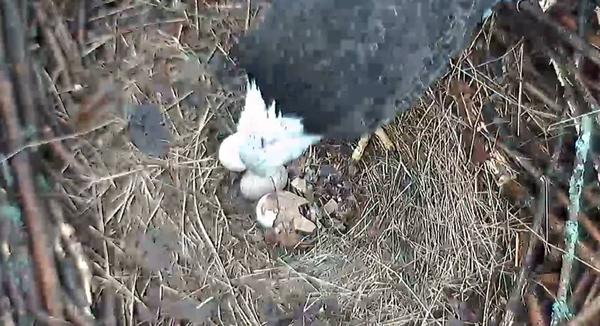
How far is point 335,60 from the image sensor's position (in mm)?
1220

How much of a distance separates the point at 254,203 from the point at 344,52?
440mm

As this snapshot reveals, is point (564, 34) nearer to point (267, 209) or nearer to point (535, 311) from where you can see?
point (535, 311)

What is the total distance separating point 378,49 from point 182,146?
1.55ft

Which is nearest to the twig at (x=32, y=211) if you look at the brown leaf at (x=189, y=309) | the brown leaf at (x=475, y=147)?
the brown leaf at (x=189, y=309)

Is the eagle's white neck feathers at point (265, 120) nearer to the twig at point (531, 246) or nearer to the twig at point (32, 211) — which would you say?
the twig at point (32, 211)

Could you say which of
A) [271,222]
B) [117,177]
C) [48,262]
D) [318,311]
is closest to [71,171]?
[117,177]

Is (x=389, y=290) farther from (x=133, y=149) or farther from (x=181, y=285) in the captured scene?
(x=133, y=149)

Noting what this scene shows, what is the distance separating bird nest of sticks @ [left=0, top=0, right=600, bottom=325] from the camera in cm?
135

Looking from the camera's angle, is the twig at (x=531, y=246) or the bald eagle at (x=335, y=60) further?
the twig at (x=531, y=246)

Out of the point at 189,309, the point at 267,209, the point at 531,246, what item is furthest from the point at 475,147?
the point at 189,309

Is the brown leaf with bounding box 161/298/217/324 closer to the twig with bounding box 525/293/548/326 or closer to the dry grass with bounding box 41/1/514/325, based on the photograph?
the dry grass with bounding box 41/1/514/325

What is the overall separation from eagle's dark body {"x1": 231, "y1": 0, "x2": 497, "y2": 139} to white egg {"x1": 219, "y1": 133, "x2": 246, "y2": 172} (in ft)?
0.49

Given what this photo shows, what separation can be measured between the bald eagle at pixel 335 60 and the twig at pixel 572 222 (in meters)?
0.36

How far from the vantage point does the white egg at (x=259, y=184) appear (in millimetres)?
1468
